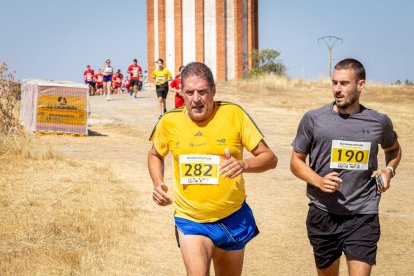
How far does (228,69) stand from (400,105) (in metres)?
21.4

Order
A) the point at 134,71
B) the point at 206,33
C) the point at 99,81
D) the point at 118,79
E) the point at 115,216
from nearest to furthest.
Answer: the point at 115,216 < the point at 134,71 < the point at 99,81 < the point at 118,79 < the point at 206,33

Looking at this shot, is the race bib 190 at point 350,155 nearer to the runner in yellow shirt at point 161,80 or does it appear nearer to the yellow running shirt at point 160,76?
the runner in yellow shirt at point 161,80

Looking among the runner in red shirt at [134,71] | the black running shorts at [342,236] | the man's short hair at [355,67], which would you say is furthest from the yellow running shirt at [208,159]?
the runner in red shirt at [134,71]

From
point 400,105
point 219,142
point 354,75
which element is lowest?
point 400,105

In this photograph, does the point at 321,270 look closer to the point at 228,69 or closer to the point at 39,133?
the point at 39,133

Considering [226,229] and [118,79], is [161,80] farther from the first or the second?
[118,79]

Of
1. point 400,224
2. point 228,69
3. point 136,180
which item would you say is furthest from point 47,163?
point 228,69

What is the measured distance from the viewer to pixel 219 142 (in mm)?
5582

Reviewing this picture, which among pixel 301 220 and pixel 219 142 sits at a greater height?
pixel 219 142

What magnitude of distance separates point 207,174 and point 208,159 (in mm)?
116

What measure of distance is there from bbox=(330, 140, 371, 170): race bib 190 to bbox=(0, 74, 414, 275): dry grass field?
2613 millimetres

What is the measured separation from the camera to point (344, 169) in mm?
6137

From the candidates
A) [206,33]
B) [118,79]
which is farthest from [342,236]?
[206,33]

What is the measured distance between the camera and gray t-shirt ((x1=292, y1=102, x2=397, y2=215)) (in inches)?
240
